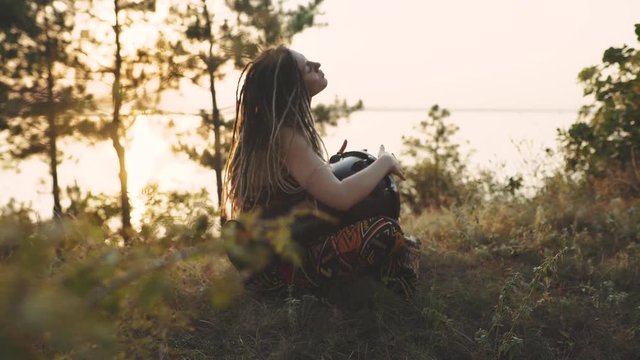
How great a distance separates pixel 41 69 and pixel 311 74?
1106cm

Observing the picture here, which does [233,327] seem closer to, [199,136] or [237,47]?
[237,47]

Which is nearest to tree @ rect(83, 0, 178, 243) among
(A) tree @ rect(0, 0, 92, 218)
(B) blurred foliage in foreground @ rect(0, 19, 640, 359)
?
(A) tree @ rect(0, 0, 92, 218)

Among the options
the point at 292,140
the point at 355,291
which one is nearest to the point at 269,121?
the point at 292,140

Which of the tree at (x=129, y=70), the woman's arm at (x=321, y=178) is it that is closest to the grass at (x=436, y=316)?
the woman's arm at (x=321, y=178)

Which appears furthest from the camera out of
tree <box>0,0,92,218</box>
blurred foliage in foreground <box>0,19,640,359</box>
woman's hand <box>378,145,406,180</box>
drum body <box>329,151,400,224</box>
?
tree <box>0,0,92,218</box>

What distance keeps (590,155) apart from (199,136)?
28.3ft

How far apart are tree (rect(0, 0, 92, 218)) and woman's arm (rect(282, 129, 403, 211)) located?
31.5ft

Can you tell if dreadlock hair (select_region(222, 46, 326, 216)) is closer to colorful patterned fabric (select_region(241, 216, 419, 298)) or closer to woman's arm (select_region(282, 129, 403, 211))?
woman's arm (select_region(282, 129, 403, 211))

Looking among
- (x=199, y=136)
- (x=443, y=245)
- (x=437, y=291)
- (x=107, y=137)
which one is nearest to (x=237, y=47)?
(x=199, y=136)

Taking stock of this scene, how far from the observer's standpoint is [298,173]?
9.90 ft

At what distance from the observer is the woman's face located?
10.5ft

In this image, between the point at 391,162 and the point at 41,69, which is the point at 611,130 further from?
the point at 41,69

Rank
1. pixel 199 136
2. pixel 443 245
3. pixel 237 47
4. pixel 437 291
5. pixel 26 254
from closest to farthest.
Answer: pixel 26 254
pixel 437 291
pixel 443 245
pixel 237 47
pixel 199 136

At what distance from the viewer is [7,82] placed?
12.5m
